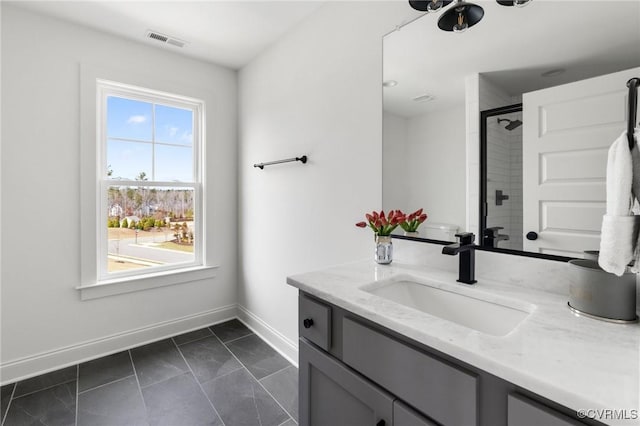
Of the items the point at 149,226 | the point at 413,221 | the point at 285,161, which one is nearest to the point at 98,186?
the point at 149,226

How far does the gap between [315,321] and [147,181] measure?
2187 millimetres

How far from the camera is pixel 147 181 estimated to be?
102 inches

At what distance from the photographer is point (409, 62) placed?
→ 1486mm

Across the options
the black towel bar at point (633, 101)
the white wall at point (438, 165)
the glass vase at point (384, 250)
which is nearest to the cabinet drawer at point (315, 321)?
the glass vase at point (384, 250)

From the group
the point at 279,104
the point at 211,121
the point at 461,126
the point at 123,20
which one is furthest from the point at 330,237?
the point at 123,20

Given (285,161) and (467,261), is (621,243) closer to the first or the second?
(467,261)

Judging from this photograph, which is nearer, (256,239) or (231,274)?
(256,239)

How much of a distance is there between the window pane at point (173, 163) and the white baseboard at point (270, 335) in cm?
138

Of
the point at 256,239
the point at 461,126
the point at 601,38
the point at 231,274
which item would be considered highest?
the point at 601,38

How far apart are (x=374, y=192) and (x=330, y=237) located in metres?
0.46

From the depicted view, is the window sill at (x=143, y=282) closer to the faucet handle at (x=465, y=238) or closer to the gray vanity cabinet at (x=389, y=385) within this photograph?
the gray vanity cabinet at (x=389, y=385)

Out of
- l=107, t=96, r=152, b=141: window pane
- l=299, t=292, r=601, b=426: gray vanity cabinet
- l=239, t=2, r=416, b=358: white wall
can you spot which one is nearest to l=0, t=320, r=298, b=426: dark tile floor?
l=239, t=2, r=416, b=358: white wall

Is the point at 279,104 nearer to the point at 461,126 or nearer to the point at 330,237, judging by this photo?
the point at 330,237

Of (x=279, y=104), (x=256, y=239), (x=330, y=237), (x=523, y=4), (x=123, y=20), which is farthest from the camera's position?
(x=256, y=239)
